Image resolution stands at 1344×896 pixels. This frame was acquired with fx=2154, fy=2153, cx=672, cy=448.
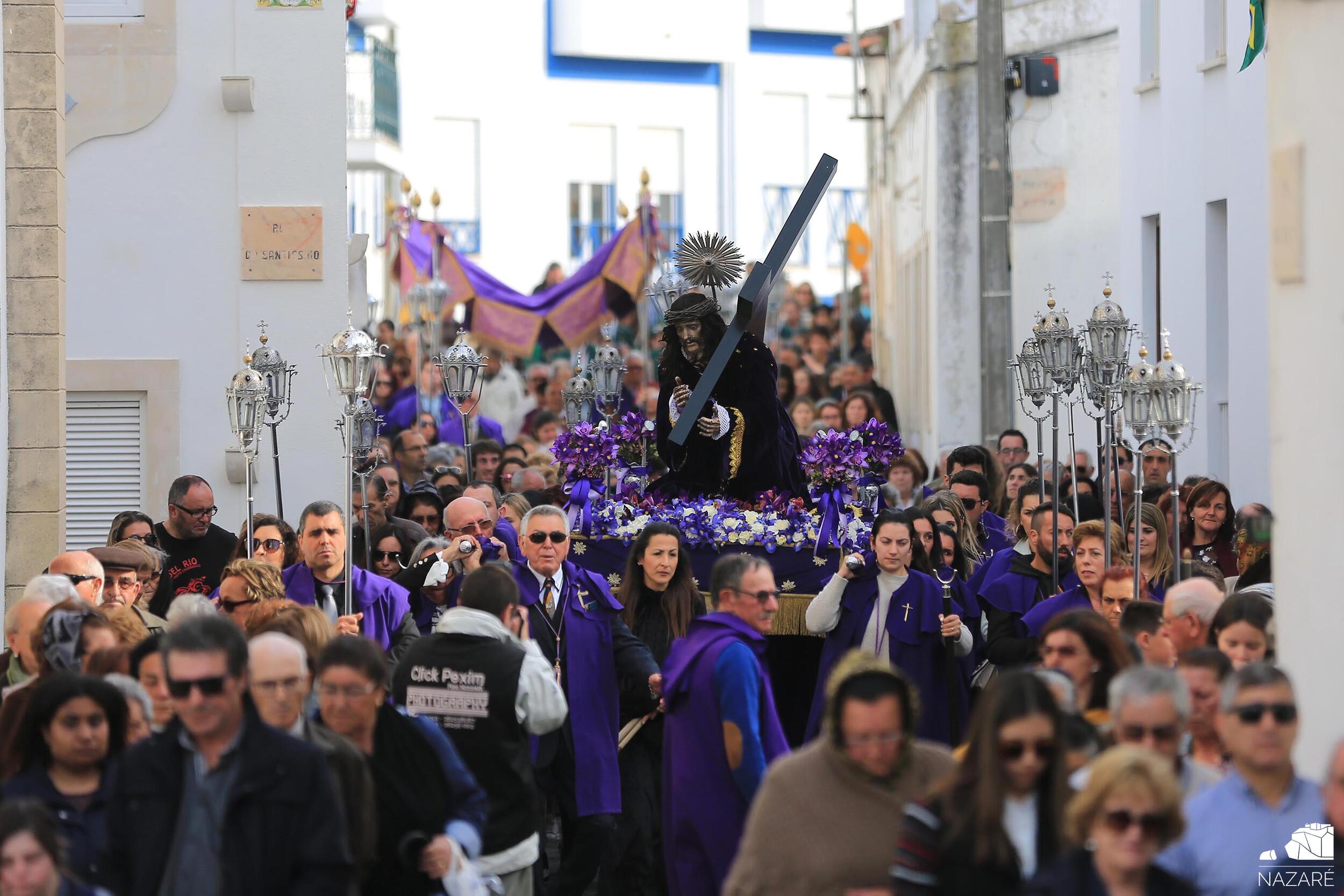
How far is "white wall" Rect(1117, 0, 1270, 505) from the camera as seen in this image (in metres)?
16.0

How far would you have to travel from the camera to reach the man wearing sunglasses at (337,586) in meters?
9.87

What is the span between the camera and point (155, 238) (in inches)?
640

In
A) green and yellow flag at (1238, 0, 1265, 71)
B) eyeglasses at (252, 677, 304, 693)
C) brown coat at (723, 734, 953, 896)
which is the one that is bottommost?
brown coat at (723, 734, 953, 896)

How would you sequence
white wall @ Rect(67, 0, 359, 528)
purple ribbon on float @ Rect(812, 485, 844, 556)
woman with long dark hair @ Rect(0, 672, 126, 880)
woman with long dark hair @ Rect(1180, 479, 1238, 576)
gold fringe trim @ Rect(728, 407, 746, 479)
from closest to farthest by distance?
1. woman with long dark hair @ Rect(0, 672, 126, 880)
2. woman with long dark hair @ Rect(1180, 479, 1238, 576)
3. purple ribbon on float @ Rect(812, 485, 844, 556)
4. gold fringe trim @ Rect(728, 407, 746, 479)
5. white wall @ Rect(67, 0, 359, 528)

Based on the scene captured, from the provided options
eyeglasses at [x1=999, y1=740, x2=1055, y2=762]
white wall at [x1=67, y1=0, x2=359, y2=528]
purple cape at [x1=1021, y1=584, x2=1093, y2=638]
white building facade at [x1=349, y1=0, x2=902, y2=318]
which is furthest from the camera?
white building facade at [x1=349, y1=0, x2=902, y2=318]

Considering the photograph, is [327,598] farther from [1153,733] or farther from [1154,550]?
[1153,733]

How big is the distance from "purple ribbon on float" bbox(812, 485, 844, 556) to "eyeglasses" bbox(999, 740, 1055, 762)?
6.42 metres

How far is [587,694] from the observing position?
371 inches

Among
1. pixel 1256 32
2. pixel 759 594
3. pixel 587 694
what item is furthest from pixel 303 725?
pixel 1256 32

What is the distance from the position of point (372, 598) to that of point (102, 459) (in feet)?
23.4

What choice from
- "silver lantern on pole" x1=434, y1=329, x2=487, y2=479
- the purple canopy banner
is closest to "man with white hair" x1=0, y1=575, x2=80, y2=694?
"silver lantern on pole" x1=434, y1=329, x2=487, y2=479

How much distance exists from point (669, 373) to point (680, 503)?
37.2 inches

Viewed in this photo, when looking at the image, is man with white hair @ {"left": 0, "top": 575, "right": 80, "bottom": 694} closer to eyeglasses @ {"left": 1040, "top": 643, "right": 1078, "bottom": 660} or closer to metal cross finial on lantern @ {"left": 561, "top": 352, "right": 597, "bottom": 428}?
eyeglasses @ {"left": 1040, "top": 643, "right": 1078, "bottom": 660}

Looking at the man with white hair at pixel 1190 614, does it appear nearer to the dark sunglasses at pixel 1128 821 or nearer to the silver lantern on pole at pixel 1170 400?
the dark sunglasses at pixel 1128 821
